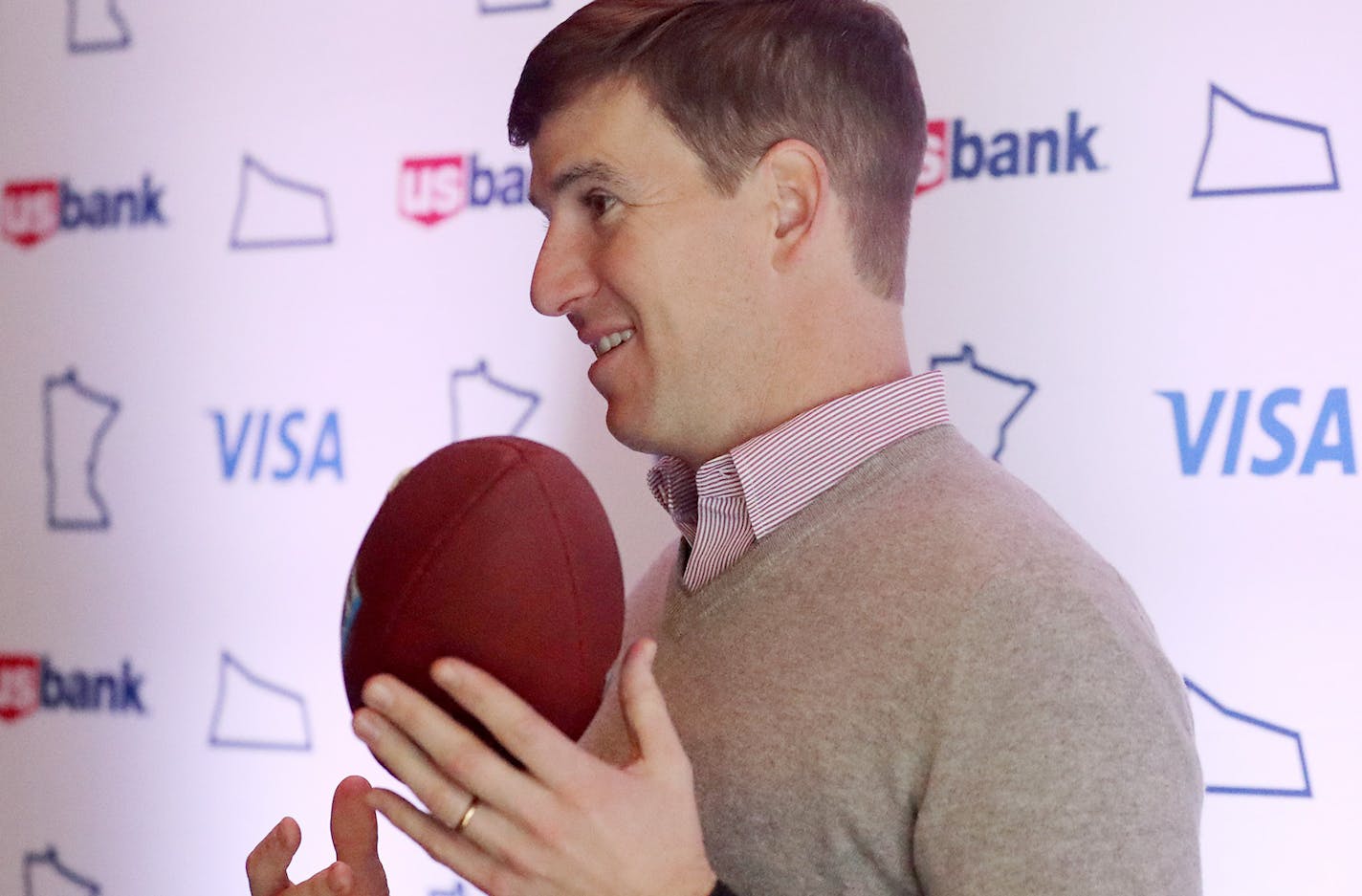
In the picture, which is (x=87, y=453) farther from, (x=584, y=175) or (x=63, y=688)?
(x=584, y=175)

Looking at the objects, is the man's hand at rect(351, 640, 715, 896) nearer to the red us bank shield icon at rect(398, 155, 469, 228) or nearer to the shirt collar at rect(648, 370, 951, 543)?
the shirt collar at rect(648, 370, 951, 543)

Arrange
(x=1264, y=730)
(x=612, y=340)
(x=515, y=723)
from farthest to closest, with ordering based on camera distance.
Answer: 1. (x=1264, y=730)
2. (x=612, y=340)
3. (x=515, y=723)

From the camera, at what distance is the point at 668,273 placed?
878 mm

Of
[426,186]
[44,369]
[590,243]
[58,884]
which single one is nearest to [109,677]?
[58,884]

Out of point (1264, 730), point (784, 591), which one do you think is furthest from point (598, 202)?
point (1264, 730)

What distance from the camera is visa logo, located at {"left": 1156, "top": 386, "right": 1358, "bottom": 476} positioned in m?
1.12

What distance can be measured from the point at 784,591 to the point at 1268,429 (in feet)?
1.81

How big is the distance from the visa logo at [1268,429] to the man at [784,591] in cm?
36

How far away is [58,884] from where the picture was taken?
157 cm

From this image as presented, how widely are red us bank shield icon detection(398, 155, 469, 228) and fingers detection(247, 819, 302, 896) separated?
74 centimetres

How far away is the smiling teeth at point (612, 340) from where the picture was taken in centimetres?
91

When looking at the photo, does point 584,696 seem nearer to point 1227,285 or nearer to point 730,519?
point 730,519

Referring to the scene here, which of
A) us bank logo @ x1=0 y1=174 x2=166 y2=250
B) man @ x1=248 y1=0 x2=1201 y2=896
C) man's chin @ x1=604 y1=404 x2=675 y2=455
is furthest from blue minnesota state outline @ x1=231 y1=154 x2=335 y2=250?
man's chin @ x1=604 y1=404 x2=675 y2=455

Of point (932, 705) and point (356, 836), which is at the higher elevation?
point (932, 705)
